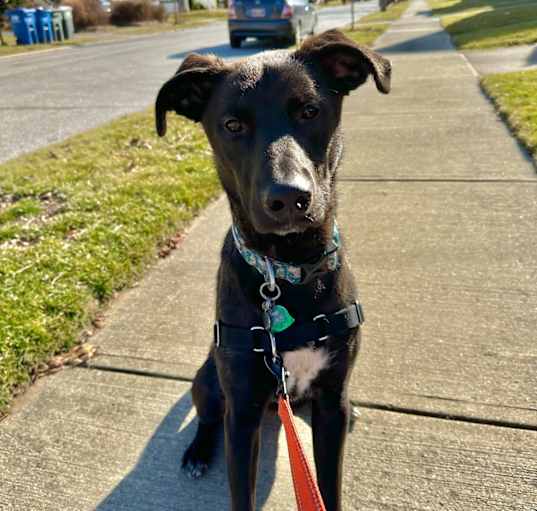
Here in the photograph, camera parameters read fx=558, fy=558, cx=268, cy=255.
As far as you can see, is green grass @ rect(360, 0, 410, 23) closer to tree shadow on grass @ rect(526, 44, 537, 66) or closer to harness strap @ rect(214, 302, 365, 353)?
tree shadow on grass @ rect(526, 44, 537, 66)

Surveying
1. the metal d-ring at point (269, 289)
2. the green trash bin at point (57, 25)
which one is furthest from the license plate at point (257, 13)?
the metal d-ring at point (269, 289)

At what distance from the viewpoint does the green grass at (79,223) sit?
10.6 feet

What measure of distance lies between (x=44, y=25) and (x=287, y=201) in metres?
25.2

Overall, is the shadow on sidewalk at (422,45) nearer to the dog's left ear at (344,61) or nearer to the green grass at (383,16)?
the green grass at (383,16)

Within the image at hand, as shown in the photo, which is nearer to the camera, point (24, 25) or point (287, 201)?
point (287, 201)

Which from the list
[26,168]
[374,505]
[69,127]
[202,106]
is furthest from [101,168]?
[374,505]

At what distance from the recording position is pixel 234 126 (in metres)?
2.10

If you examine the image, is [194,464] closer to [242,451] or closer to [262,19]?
A: [242,451]

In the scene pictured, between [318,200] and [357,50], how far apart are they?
65 cm

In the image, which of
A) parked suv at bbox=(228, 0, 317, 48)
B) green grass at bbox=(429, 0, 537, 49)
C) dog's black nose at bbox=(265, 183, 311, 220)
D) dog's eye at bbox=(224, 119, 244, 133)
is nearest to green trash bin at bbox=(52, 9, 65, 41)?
parked suv at bbox=(228, 0, 317, 48)

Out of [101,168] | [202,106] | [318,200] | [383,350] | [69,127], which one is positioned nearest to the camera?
[318,200]

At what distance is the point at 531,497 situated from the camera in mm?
2160

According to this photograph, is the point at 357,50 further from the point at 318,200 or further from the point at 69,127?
the point at 69,127

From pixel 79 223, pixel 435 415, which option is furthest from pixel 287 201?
pixel 79 223
